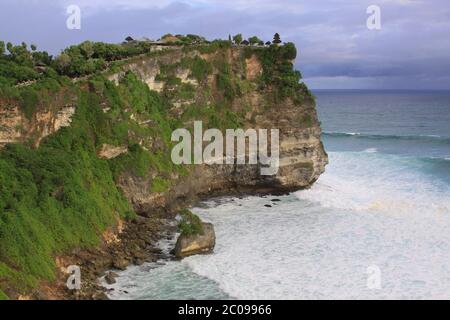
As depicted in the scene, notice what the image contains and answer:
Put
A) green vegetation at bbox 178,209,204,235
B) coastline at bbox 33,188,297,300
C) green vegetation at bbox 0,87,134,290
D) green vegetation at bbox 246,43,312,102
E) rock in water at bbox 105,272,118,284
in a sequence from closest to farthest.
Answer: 1. green vegetation at bbox 0,87,134,290
2. coastline at bbox 33,188,297,300
3. rock in water at bbox 105,272,118,284
4. green vegetation at bbox 178,209,204,235
5. green vegetation at bbox 246,43,312,102

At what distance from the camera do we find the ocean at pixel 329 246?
26.8m

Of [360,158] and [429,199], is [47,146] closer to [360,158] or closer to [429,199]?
[429,199]

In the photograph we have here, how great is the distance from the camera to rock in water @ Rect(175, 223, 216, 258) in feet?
98.2

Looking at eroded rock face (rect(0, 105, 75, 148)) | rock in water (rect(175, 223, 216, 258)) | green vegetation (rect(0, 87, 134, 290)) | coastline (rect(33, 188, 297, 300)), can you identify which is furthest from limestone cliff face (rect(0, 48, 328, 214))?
rock in water (rect(175, 223, 216, 258))

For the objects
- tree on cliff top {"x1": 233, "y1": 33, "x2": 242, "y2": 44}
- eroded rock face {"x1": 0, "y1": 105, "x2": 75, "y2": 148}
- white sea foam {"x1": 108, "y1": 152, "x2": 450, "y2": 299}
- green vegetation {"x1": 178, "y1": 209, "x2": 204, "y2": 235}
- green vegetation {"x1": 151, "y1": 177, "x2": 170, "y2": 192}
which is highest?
tree on cliff top {"x1": 233, "y1": 33, "x2": 242, "y2": 44}

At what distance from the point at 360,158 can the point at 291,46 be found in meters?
20.5

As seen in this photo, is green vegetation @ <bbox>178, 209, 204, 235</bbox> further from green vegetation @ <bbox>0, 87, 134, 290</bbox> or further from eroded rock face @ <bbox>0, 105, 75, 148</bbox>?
eroded rock face @ <bbox>0, 105, 75, 148</bbox>

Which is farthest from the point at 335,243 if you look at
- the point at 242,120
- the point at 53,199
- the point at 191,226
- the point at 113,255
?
the point at 53,199

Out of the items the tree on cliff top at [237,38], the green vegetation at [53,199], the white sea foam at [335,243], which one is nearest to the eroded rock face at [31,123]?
the green vegetation at [53,199]

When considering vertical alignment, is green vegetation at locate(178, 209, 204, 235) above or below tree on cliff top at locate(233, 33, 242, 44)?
below

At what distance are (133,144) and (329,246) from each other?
14.7 metres

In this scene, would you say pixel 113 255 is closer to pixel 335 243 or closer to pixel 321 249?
pixel 321 249

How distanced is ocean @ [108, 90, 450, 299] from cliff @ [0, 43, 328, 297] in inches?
112

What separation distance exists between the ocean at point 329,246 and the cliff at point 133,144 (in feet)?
9.31
